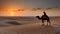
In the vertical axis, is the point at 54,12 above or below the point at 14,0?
below

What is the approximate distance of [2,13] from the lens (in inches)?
181

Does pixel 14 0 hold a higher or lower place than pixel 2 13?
higher

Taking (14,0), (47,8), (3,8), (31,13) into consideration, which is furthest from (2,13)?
(47,8)

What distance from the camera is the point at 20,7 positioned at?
453 centimetres

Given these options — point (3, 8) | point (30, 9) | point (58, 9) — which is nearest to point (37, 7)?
point (30, 9)

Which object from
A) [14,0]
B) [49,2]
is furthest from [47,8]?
[14,0]

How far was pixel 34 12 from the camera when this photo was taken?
4484mm

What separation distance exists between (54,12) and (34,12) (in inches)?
19.9

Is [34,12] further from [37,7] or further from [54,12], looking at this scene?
[54,12]

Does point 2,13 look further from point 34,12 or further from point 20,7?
point 34,12

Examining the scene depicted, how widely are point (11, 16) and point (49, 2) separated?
1024 mm

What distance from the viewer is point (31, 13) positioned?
451 cm

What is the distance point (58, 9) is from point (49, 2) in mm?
288

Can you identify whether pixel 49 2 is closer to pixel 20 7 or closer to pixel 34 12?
pixel 34 12
